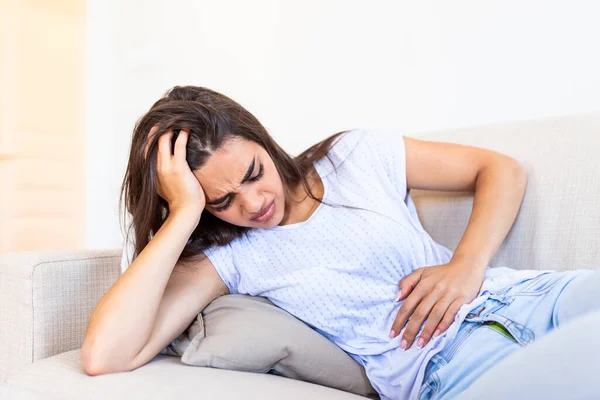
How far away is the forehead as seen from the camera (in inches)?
52.2

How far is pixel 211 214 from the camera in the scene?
4.98 ft

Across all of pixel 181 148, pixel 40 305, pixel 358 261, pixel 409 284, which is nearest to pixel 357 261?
pixel 358 261

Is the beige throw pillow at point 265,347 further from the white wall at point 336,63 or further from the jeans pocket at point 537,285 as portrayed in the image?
the white wall at point 336,63

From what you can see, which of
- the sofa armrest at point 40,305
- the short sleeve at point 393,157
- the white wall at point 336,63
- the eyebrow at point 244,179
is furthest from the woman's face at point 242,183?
the white wall at point 336,63

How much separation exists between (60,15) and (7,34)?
1.08 ft

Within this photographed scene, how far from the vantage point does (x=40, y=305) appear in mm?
1384

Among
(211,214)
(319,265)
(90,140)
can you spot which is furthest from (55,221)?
(319,265)

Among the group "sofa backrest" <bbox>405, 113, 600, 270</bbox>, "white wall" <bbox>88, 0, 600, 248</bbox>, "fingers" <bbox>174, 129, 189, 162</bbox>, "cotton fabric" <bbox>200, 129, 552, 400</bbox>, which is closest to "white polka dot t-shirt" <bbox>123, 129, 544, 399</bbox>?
"cotton fabric" <bbox>200, 129, 552, 400</bbox>

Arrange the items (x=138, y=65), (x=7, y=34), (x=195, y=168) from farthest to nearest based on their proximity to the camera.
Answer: (x=7, y=34) → (x=138, y=65) → (x=195, y=168)

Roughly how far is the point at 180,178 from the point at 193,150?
7cm

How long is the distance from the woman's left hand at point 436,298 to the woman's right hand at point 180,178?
472mm

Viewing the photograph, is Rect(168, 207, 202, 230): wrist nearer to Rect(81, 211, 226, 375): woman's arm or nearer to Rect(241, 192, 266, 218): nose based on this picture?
Rect(81, 211, 226, 375): woman's arm

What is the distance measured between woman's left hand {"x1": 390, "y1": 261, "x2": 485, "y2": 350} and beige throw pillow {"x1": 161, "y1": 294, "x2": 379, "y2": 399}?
131 mm

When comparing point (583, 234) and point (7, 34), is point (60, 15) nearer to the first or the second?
point (7, 34)
